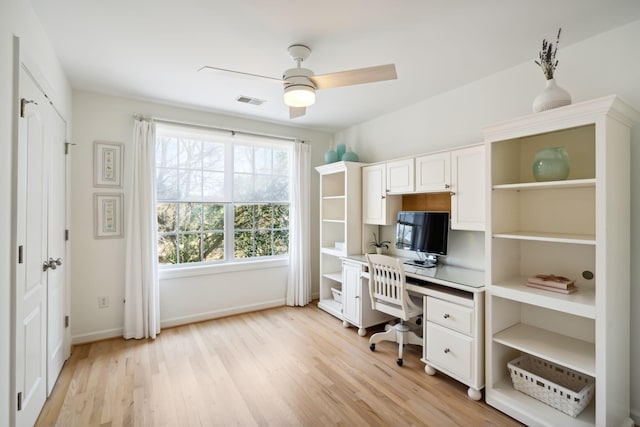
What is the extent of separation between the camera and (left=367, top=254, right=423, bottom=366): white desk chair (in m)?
2.69

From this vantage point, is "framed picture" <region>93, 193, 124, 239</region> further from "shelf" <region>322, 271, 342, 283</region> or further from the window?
"shelf" <region>322, 271, 342, 283</region>

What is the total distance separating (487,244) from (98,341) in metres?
3.87

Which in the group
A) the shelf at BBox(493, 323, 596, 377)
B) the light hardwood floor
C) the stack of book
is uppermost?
the stack of book

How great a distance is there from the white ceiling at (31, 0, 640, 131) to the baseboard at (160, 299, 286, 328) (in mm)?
2624

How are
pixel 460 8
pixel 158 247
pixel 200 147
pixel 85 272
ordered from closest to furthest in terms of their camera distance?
pixel 460 8
pixel 85 272
pixel 158 247
pixel 200 147

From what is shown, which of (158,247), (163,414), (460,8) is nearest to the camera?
(460,8)

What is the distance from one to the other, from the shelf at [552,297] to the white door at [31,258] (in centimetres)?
297

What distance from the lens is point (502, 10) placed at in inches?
72.5

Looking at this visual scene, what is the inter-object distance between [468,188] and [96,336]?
4017 mm

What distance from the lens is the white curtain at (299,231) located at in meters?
4.27

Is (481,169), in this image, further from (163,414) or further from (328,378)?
(163,414)

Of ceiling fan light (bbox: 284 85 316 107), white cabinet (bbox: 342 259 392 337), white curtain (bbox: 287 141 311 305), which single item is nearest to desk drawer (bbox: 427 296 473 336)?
white cabinet (bbox: 342 259 392 337)

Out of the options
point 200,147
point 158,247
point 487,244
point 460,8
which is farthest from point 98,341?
point 460,8

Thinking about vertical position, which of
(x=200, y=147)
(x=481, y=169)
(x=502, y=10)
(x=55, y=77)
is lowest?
(x=481, y=169)
